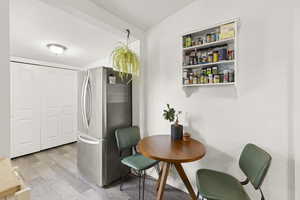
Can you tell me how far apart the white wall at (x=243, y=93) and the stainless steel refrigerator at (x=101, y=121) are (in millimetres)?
714

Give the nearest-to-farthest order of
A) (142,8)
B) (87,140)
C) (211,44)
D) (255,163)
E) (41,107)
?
(255,163) → (211,44) → (142,8) → (87,140) → (41,107)

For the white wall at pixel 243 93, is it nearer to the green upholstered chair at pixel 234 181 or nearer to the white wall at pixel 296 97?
the white wall at pixel 296 97

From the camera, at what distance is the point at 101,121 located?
2041 mm

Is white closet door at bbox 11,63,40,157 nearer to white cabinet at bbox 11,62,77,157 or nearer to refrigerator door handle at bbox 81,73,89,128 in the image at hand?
white cabinet at bbox 11,62,77,157

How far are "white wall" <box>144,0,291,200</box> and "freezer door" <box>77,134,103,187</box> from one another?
1.05 metres

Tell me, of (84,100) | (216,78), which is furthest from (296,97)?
(84,100)

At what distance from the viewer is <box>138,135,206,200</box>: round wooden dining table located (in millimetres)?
1284

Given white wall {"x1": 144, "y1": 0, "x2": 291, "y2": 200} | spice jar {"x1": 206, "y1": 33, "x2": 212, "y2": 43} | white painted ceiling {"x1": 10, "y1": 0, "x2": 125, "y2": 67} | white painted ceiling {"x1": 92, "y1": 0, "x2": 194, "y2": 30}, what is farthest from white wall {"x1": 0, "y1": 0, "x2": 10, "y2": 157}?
spice jar {"x1": 206, "y1": 33, "x2": 212, "y2": 43}

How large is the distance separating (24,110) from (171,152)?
3338mm

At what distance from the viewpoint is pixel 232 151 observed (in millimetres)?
1669

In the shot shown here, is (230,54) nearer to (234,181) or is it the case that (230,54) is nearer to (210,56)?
(210,56)

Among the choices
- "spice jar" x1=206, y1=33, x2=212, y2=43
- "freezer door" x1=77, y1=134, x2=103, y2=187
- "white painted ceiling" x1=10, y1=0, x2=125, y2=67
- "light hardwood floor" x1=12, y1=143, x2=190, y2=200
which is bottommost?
"light hardwood floor" x1=12, y1=143, x2=190, y2=200

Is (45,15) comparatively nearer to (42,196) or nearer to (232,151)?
(42,196)

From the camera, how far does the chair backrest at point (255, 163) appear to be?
45.2 inches
